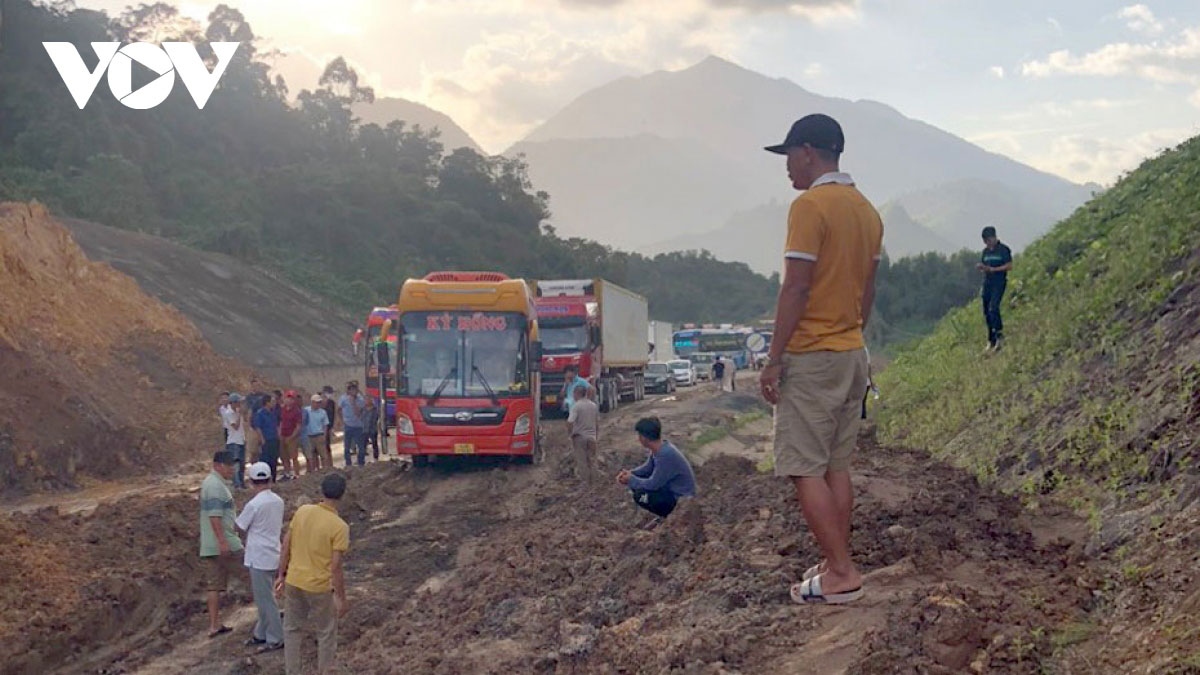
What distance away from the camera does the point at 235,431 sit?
21156mm

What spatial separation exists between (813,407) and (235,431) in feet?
55.1

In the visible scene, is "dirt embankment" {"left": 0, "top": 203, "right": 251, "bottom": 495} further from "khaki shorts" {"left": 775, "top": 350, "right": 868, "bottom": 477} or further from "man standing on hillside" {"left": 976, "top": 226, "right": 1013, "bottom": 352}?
"khaki shorts" {"left": 775, "top": 350, "right": 868, "bottom": 477}

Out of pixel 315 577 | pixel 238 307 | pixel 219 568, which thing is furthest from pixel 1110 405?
pixel 238 307

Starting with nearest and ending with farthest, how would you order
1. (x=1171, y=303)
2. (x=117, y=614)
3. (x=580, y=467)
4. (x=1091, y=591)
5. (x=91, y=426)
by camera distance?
(x=1091, y=591) < (x=1171, y=303) < (x=117, y=614) < (x=580, y=467) < (x=91, y=426)

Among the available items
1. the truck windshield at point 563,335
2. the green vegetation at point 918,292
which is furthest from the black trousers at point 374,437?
the green vegetation at point 918,292

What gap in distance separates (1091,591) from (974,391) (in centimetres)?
863

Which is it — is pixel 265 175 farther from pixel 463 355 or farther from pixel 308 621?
pixel 308 621

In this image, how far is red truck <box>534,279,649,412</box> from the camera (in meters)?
33.5

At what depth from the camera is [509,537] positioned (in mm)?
14555

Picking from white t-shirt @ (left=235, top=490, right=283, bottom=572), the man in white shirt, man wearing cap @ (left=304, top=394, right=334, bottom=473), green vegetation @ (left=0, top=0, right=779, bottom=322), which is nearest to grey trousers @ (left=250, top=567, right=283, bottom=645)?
the man in white shirt

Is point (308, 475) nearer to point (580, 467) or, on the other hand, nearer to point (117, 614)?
point (580, 467)

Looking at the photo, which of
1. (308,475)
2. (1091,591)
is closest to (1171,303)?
(1091,591)

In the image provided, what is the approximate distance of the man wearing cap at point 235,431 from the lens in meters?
21.0

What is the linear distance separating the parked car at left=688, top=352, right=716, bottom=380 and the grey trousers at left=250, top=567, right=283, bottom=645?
193ft
